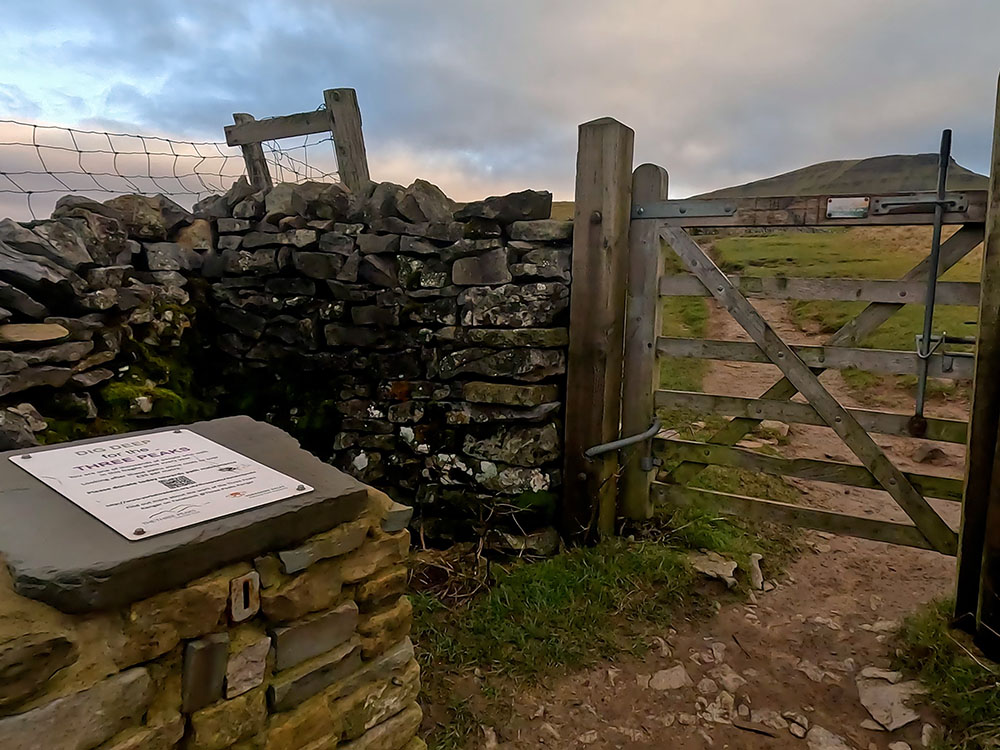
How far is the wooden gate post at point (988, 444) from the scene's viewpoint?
284 centimetres

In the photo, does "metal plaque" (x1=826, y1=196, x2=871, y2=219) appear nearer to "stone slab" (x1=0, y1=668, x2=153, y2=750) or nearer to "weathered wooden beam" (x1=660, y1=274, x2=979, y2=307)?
"weathered wooden beam" (x1=660, y1=274, x2=979, y2=307)

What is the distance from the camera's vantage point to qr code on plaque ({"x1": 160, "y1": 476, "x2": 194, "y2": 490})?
5.86ft

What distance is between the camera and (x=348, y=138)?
4.70 meters

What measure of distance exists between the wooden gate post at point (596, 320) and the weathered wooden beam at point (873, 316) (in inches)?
28.1

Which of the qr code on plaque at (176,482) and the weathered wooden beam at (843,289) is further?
the weathered wooden beam at (843,289)

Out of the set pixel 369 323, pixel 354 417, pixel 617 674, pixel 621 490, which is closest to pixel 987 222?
pixel 621 490

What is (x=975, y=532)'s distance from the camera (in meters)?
3.01

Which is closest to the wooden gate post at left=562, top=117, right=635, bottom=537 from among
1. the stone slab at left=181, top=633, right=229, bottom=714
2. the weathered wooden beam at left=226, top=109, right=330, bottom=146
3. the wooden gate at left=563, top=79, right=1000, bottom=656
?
the wooden gate at left=563, top=79, right=1000, bottom=656

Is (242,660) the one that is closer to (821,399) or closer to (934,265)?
(821,399)

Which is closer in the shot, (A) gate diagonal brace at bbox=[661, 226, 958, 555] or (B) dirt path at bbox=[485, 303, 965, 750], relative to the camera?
(B) dirt path at bbox=[485, 303, 965, 750]

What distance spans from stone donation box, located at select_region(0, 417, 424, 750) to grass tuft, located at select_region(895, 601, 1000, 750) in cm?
214

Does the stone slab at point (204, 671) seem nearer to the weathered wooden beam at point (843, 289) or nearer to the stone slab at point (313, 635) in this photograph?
the stone slab at point (313, 635)

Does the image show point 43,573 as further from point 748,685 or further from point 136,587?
point 748,685

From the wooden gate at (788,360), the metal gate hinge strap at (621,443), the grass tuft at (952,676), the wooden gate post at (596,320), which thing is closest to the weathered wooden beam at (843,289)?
the wooden gate at (788,360)
